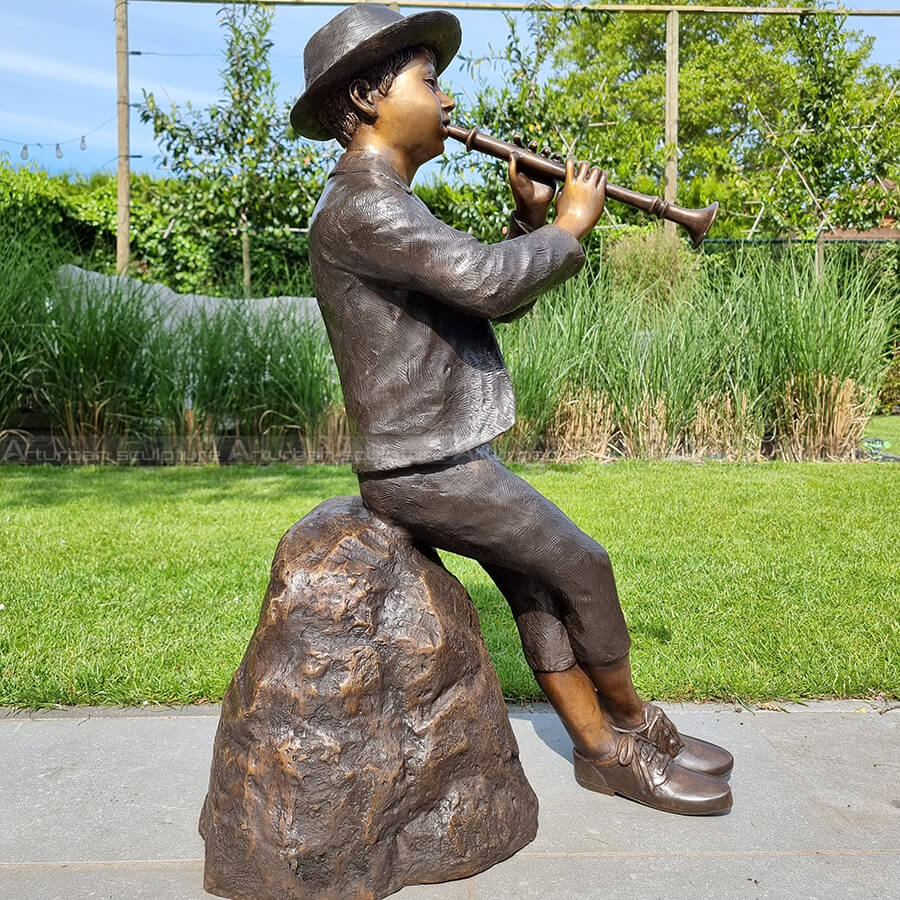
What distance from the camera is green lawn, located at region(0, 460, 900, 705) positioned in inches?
144

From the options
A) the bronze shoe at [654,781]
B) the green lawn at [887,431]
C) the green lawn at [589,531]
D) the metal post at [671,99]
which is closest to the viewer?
the bronze shoe at [654,781]

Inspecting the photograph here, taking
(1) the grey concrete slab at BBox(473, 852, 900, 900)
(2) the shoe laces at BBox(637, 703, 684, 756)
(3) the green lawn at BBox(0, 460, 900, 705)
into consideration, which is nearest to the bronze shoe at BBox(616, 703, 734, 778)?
(2) the shoe laces at BBox(637, 703, 684, 756)

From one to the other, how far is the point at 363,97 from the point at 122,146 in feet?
29.2

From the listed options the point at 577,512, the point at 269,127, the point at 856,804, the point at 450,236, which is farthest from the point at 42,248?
the point at 856,804

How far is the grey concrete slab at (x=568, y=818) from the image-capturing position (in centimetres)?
232

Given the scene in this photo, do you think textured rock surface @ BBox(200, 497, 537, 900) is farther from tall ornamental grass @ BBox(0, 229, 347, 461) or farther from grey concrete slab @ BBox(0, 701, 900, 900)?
tall ornamental grass @ BBox(0, 229, 347, 461)

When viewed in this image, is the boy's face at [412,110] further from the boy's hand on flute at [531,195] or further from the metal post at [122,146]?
the metal post at [122,146]

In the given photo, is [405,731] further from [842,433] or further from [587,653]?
[842,433]

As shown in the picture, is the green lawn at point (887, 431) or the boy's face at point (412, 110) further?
the green lawn at point (887, 431)

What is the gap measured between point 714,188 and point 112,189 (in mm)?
9700

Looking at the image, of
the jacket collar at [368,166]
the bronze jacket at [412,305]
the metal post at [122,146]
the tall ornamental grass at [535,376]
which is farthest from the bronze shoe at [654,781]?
the metal post at [122,146]

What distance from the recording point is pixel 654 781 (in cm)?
269

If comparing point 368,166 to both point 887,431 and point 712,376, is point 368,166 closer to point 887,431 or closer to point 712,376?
point 712,376

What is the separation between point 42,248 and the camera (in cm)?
912
